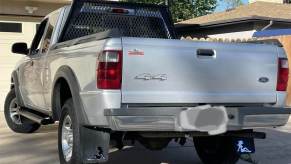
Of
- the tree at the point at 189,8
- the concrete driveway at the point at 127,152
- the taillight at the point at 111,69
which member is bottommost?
the concrete driveway at the point at 127,152

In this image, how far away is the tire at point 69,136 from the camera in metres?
5.41

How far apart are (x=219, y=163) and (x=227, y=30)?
53.1 ft

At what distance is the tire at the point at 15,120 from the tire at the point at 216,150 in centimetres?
337

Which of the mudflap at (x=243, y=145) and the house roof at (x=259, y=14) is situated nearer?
the mudflap at (x=243, y=145)

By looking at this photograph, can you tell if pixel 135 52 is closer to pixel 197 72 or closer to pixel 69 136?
pixel 197 72

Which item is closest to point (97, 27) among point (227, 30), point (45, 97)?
point (45, 97)

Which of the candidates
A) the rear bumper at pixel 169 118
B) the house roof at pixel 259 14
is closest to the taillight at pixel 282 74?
the rear bumper at pixel 169 118

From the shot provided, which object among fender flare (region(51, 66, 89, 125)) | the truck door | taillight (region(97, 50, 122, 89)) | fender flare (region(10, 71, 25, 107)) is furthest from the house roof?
taillight (region(97, 50, 122, 89))

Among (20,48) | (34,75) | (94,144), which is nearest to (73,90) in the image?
(94,144)

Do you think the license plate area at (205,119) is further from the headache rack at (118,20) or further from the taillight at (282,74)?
the headache rack at (118,20)

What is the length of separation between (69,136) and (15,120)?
12.6 feet

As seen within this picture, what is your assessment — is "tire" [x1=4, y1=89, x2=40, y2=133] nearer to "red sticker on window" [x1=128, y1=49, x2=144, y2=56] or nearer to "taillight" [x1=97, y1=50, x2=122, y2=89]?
"taillight" [x1=97, y1=50, x2=122, y2=89]

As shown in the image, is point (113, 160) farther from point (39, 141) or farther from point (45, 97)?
point (39, 141)

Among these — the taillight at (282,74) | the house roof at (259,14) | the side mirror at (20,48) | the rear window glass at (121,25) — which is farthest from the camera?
the house roof at (259,14)
